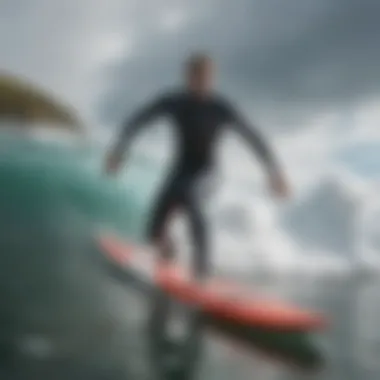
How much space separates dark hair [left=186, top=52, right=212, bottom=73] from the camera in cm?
289

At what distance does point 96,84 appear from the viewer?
115 inches

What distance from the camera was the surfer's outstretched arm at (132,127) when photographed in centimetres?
284

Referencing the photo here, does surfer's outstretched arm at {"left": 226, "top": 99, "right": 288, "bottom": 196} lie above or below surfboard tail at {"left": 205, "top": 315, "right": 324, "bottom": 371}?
above

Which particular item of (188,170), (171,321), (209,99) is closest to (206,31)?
(209,99)

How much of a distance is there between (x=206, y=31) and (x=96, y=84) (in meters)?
0.32

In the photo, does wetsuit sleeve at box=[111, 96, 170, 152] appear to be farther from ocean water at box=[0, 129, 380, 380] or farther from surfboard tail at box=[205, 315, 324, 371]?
surfboard tail at box=[205, 315, 324, 371]

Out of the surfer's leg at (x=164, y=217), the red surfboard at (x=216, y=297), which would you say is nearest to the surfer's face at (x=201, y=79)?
the surfer's leg at (x=164, y=217)

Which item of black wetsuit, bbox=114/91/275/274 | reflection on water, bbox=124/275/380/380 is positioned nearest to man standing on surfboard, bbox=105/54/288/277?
black wetsuit, bbox=114/91/275/274

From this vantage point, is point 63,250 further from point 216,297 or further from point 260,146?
point 260,146

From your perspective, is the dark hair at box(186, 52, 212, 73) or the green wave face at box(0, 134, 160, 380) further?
the dark hair at box(186, 52, 212, 73)

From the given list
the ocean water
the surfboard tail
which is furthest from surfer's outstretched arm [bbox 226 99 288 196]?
the surfboard tail

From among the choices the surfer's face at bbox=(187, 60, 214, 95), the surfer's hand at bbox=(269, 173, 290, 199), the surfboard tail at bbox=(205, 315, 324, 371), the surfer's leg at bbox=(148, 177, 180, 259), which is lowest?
the surfboard tail at bbox=(205, 315, 324, 371)

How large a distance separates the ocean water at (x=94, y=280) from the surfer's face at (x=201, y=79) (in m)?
0.25

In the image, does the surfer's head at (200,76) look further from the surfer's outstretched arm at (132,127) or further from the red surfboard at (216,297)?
the red surfboard at (216,297)
